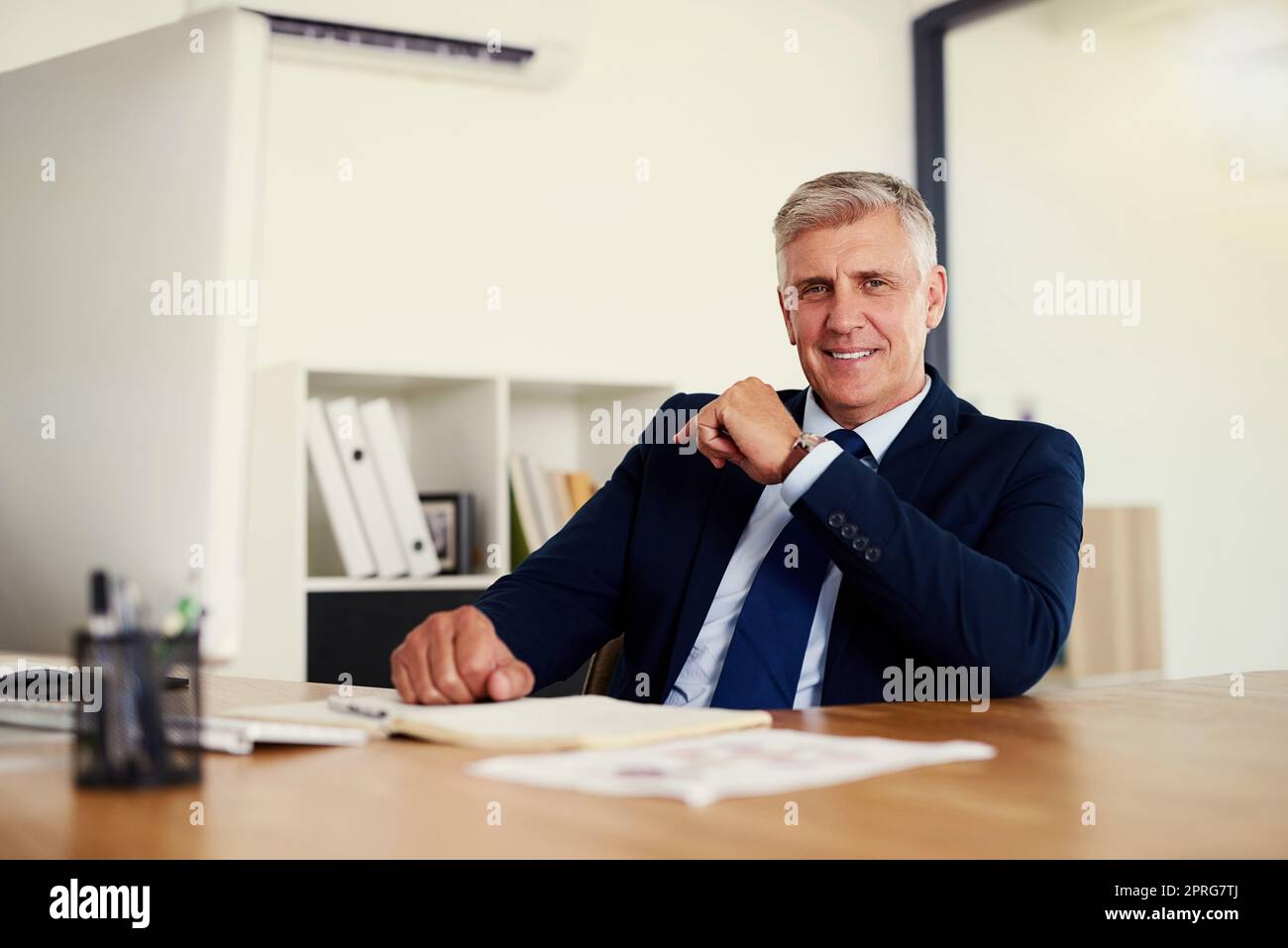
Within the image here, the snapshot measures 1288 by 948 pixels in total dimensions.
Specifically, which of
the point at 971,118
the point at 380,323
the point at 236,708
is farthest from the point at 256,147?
the point at 971,118

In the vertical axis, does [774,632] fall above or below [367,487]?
below

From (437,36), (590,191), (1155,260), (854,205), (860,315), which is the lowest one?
(860,315)

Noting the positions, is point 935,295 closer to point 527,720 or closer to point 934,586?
point 934,586

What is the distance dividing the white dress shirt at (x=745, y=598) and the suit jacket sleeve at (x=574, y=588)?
150mm

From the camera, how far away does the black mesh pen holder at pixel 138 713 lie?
2.65ft

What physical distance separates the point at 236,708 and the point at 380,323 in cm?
235

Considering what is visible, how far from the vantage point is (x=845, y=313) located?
1.87 m

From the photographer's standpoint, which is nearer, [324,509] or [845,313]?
[845,313]

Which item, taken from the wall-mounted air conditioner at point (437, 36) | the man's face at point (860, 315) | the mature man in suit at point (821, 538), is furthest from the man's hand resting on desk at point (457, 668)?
the wall-mounted air conditioner at point (437, 36)

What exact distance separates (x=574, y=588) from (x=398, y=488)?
52.0 inches

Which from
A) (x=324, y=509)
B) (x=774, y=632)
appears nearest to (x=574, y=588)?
(x=774, y=632)

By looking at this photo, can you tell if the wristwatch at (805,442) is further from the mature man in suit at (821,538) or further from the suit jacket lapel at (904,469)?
the suit jacket lapel at (904,469)
